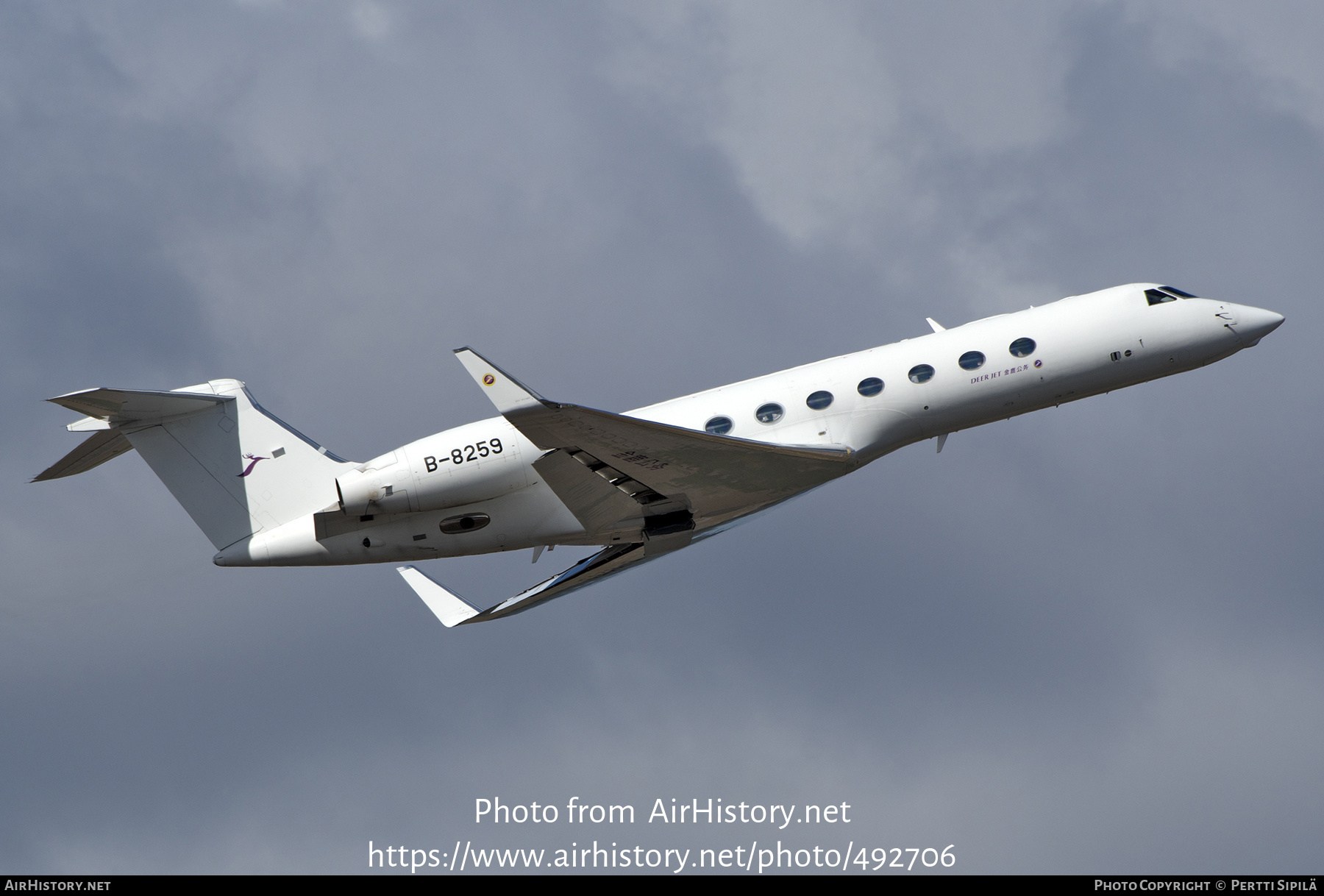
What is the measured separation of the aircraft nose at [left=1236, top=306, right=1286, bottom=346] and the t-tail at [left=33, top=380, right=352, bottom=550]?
67.9 ft

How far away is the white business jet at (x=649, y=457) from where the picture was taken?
24.9 meters

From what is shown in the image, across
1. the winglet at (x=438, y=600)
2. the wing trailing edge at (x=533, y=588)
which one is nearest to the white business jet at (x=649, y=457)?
the wing trailing edge at (x=533, y=588)

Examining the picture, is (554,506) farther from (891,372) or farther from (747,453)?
(891,372)

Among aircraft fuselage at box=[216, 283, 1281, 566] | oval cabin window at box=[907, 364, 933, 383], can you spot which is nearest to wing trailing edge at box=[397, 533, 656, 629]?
aircraft fuselage at box=[216, 283, 1281, 566]

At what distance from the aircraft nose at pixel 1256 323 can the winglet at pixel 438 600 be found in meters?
19.1

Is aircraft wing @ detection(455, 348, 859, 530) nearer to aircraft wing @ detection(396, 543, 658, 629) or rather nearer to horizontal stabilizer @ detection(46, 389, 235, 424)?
aircraft wing @ detection(396, 543, 658, 629)

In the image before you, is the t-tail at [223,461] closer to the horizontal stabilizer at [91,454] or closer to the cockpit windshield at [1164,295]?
the horizontal stabilizer at [91,454]

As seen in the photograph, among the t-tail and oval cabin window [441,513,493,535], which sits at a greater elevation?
the t-tail

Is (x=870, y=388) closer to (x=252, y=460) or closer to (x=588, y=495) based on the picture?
(x=588, y=495)

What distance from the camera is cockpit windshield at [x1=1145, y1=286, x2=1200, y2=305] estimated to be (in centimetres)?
2727

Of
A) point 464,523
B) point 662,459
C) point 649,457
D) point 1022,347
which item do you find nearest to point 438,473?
point 464,523

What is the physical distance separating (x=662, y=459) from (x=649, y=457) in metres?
0.31

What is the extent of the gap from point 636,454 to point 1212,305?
557 inches

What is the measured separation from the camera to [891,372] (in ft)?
85.7
